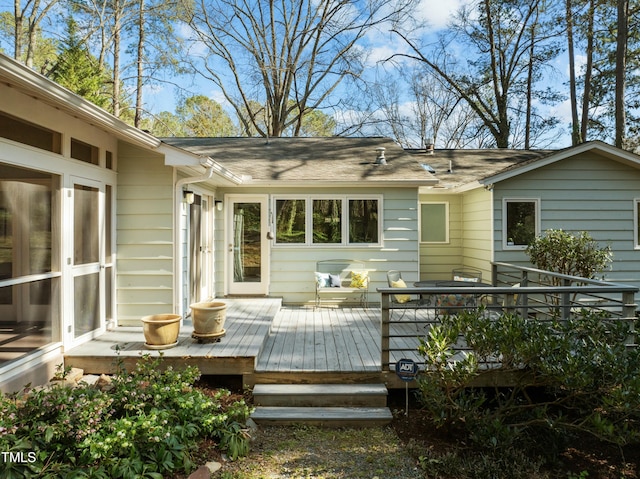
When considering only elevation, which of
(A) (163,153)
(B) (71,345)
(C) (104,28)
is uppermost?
(C) (104,28)

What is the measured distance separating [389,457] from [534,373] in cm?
137

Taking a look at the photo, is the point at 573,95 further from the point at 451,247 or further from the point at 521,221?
the point at 521,221

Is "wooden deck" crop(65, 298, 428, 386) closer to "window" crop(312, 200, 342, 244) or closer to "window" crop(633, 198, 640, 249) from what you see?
"window" crop(312, 200, 342, 244)

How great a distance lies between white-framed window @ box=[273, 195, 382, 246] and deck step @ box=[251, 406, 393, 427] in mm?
4284

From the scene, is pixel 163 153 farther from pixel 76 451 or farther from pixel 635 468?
pixel 635 468

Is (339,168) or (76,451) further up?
(339,168)

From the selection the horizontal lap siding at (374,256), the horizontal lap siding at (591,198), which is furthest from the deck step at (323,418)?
the horizontal lap siding at (591,198)

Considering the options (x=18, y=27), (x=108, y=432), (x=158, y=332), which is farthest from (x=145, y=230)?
(x=18, y=27)

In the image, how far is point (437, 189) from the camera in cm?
915

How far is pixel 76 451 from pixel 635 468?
4245 mm

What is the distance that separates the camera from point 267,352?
4879 mm

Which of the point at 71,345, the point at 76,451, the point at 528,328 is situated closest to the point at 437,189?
the point at 528,328

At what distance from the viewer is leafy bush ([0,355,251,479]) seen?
8.85ft

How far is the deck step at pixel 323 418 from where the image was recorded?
151 inches
